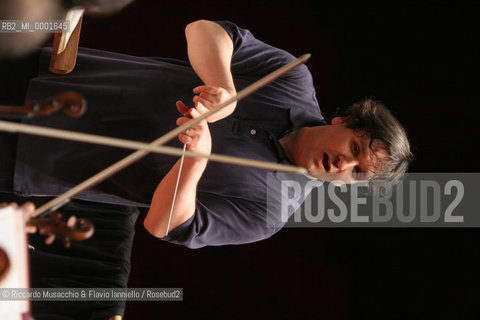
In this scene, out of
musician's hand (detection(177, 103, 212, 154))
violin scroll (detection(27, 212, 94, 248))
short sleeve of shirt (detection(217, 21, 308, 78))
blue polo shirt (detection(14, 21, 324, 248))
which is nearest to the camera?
violin scroll (detection(27, 212, 94, 248))

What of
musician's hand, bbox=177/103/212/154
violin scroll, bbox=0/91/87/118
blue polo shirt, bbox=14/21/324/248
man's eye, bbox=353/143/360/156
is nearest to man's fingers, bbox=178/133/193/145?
musician's hand, bbox=177/103/212/154

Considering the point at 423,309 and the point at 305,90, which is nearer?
the point at 305,90

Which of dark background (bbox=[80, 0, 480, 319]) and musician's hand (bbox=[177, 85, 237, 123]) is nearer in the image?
musician's hand (bbox=[177, 85, 237, 123])

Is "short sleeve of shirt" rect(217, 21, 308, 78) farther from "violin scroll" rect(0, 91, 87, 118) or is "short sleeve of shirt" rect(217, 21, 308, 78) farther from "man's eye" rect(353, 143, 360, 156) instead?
"violin scroll" rect(0, 91, 87, 118)

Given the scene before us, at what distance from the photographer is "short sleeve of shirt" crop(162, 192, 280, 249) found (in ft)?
3.29

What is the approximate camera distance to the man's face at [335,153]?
108 centimetres

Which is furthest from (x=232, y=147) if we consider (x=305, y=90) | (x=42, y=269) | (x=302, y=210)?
(x=302, y=210)

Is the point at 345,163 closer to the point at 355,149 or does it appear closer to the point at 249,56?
the point at 355,149

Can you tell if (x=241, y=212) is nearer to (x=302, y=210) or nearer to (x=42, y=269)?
(x=42, y=269)

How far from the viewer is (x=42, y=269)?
1.13m

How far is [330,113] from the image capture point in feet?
5.78

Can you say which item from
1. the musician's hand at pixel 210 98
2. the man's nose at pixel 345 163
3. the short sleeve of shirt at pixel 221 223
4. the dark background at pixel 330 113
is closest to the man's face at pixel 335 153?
the man's nose at pixel 345 163

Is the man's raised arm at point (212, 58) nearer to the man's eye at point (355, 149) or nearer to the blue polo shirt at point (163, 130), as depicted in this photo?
the blue polo shirt at point (163, 130)

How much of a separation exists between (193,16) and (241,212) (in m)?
0.98
